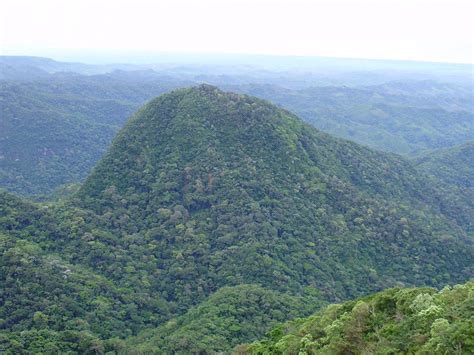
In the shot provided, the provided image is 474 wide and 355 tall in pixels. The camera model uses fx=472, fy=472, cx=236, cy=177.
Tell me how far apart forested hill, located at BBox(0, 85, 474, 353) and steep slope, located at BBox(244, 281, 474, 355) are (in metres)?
10.5

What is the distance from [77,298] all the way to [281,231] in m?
21.7

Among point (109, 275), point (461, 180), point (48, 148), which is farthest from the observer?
point (48, 148)

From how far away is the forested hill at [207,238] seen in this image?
35.7 meters

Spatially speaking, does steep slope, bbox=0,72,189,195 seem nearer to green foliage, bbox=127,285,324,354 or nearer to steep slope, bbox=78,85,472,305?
steep slope, bbox=78,85,472,305

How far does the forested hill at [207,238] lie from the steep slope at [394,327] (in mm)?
10457

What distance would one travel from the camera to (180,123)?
60.7 metres

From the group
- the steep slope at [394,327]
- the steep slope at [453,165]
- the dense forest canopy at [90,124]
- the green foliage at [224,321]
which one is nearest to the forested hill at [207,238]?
the green foliage at [224,321]

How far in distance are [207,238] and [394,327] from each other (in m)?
30.1

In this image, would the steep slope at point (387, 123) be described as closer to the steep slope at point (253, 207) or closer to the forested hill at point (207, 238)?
the steep slope at point (253, 207)

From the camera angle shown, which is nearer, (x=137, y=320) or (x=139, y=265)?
(x=137, y=320)

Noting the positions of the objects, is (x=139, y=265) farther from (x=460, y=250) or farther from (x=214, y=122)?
(x=460, y=250)

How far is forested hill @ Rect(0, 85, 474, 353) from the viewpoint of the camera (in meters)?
35.7

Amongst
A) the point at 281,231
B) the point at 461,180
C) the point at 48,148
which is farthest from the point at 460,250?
the point at 48,148

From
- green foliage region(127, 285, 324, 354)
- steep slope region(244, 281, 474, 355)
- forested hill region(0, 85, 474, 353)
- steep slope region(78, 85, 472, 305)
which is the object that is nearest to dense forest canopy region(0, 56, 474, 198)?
steep slope region(78, 85, 472, 305)
